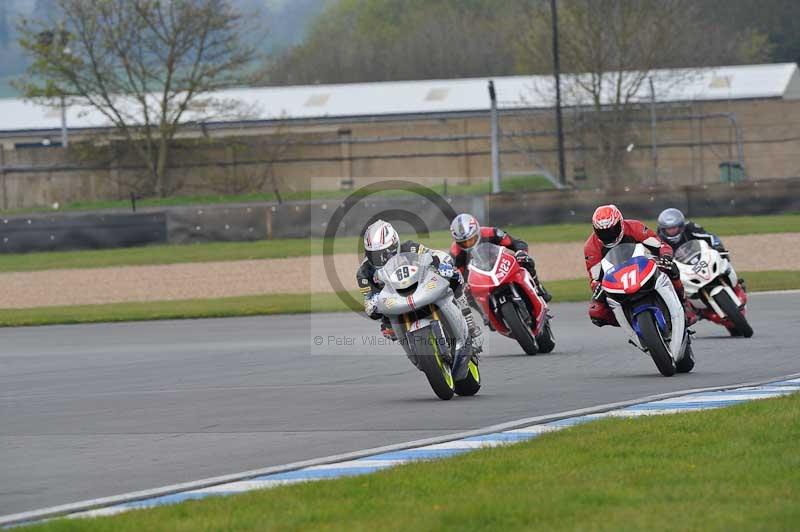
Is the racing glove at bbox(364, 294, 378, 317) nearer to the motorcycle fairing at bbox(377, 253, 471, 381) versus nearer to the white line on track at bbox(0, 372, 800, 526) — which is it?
the motorcycle fairing at bbox(377, 253, 471, 381)

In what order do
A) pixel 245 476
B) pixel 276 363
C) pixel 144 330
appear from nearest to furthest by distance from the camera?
pixel 245 476 < pixel 276 363 < pixel 144 330

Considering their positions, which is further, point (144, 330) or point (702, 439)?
point (144, 330)

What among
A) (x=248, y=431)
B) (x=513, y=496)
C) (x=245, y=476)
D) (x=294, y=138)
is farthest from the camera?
(x=294, y=138)

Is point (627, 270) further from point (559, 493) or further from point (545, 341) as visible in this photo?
point (559, 493)

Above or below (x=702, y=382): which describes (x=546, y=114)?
above

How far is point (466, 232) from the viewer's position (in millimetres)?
15633

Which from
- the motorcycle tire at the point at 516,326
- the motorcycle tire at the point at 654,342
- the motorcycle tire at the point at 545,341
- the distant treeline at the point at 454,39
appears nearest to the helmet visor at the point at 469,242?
the motorcycle tire at the point at 516,326

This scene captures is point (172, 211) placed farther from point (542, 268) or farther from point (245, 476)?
point (245, 476)

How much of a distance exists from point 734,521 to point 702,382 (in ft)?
19.7

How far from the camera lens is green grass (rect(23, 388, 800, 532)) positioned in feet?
21.0

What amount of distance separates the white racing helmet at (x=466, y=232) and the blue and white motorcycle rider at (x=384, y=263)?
144 inches

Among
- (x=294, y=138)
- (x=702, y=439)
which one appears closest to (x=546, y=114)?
(x=294, y=138)

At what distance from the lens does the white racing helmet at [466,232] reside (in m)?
15.6

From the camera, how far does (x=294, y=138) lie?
5369cm
